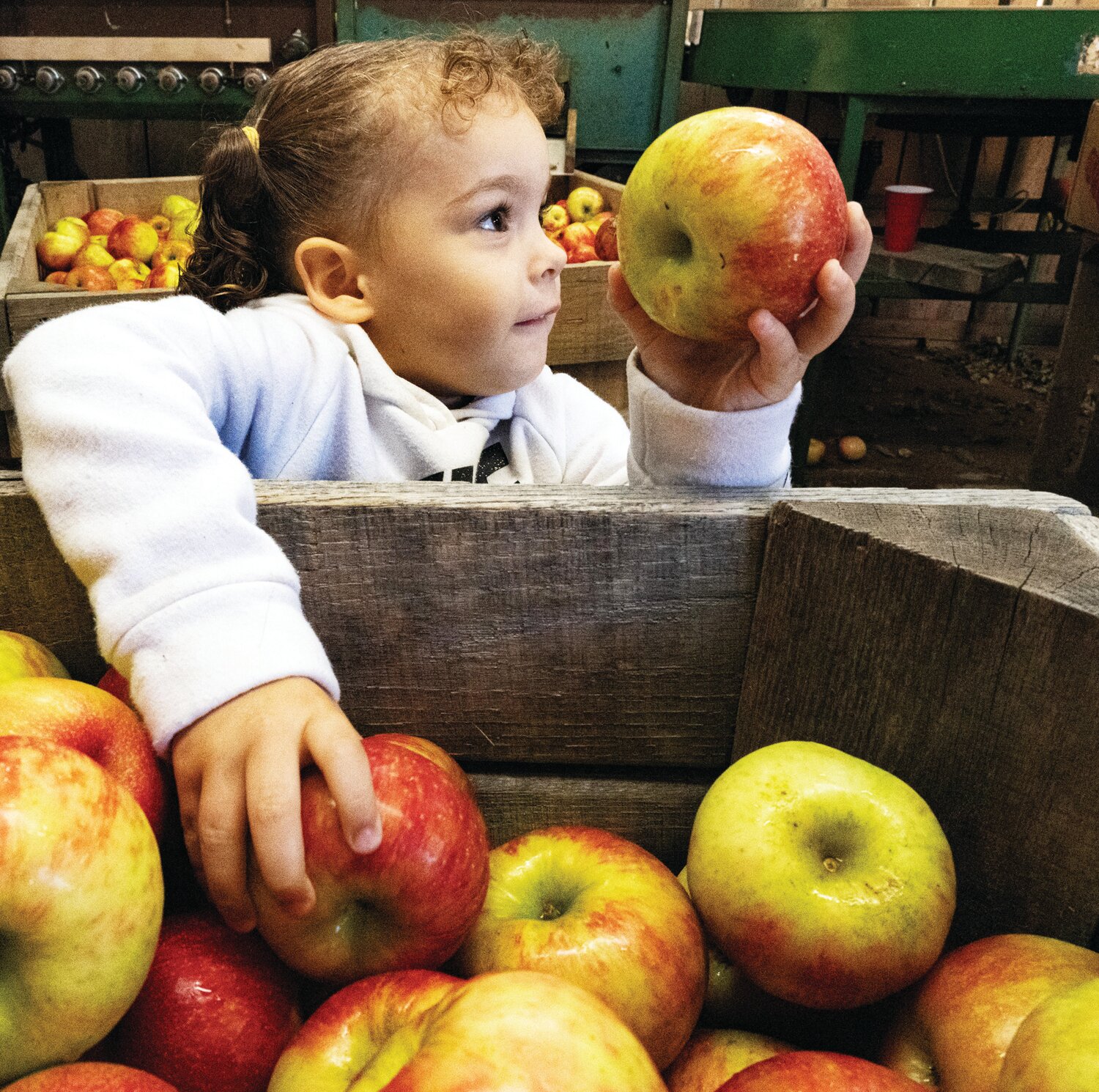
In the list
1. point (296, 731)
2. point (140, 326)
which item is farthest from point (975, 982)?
point (140, 326)

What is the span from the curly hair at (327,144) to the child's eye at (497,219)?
95 mm

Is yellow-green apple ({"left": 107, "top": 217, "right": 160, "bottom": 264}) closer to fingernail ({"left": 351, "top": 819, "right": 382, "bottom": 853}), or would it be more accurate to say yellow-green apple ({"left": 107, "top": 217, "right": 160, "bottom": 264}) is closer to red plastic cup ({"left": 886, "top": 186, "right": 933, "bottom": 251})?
red plastic cup ({"left": 886, "top": 186, "right": 933, "bottom": 251})

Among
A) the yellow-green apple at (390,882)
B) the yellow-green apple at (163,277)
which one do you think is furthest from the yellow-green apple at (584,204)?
the yellow-green apple at (390,882)

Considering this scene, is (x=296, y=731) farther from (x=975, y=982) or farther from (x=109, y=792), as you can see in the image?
(x=975, y=982)

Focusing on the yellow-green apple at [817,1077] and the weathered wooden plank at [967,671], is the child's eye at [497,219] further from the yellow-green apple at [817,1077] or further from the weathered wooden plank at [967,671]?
the yellow-green apple at [817,1077]

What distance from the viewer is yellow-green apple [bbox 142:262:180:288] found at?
261 centimetres

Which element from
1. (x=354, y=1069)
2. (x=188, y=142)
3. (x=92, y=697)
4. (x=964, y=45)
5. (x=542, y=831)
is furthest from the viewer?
(x=188, y=142)

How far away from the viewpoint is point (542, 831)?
812mm

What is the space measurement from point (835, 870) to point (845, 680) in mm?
153

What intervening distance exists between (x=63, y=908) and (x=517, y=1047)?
246mm

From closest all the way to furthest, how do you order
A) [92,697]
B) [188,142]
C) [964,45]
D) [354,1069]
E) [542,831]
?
[354,1069] → [92,697] → [542,831] → [964,45] → [188,142]

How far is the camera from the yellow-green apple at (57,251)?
2682mm

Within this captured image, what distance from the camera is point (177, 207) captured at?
3002mm

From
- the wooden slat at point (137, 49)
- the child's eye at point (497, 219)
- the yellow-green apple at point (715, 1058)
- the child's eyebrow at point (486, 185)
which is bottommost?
the yellow-green apple at point (715, 1058)
